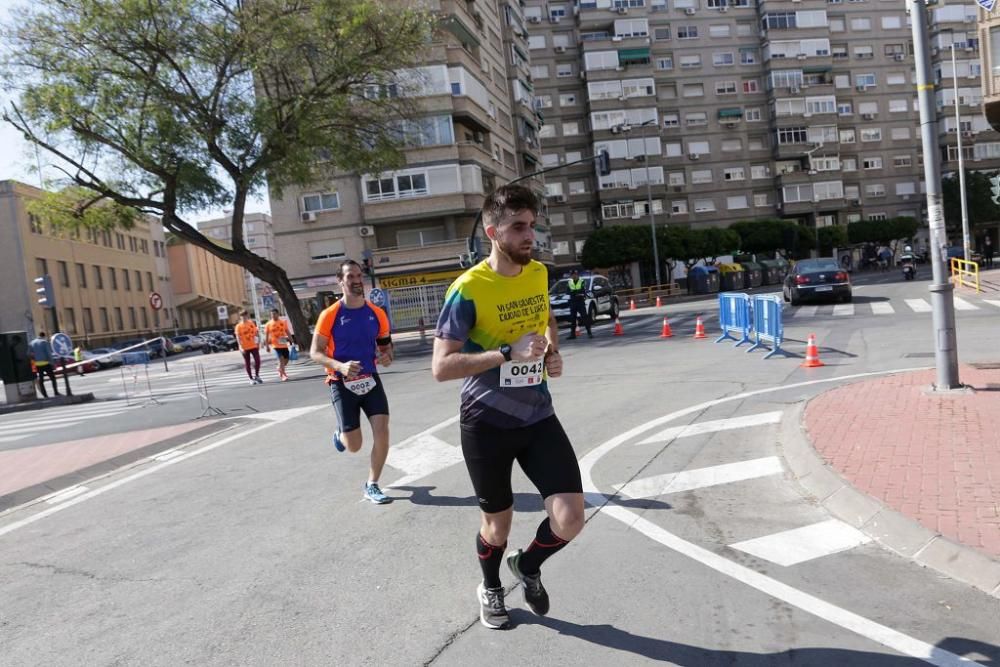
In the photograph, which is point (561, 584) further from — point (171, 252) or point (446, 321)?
point (171, 252)

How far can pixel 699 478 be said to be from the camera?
236 inches

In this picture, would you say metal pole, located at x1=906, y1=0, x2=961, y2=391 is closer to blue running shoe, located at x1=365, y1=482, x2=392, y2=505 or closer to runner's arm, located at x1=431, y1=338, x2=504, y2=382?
blue running shoe, located at x1=365, y1=482, x2=392, y2=505

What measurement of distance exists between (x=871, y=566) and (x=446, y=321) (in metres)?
2.56

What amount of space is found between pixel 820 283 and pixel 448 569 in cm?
2266

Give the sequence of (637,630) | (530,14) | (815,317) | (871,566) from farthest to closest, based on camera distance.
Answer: (530,14)
(815,317)
(871,566)
(637,630)

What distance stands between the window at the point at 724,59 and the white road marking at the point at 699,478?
215 ft

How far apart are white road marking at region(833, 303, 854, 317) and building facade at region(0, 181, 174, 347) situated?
3209cm

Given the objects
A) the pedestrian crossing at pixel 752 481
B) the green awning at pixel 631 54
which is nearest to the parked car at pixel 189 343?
the green awning at pixel 631 54

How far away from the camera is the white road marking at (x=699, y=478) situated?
5.74 m

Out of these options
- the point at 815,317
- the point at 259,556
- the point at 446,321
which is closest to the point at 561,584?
the point at 446,321

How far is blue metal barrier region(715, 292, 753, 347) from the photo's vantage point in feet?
50.0

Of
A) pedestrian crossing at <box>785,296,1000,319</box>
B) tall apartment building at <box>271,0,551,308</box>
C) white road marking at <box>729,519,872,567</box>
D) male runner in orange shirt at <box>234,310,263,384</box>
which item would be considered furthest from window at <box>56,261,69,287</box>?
white road marking at <box>729,519,872,567</box>

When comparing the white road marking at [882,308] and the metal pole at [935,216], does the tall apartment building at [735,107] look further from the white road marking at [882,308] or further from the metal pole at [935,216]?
the metal pole at [935,216]

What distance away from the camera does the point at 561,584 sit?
4031mm
